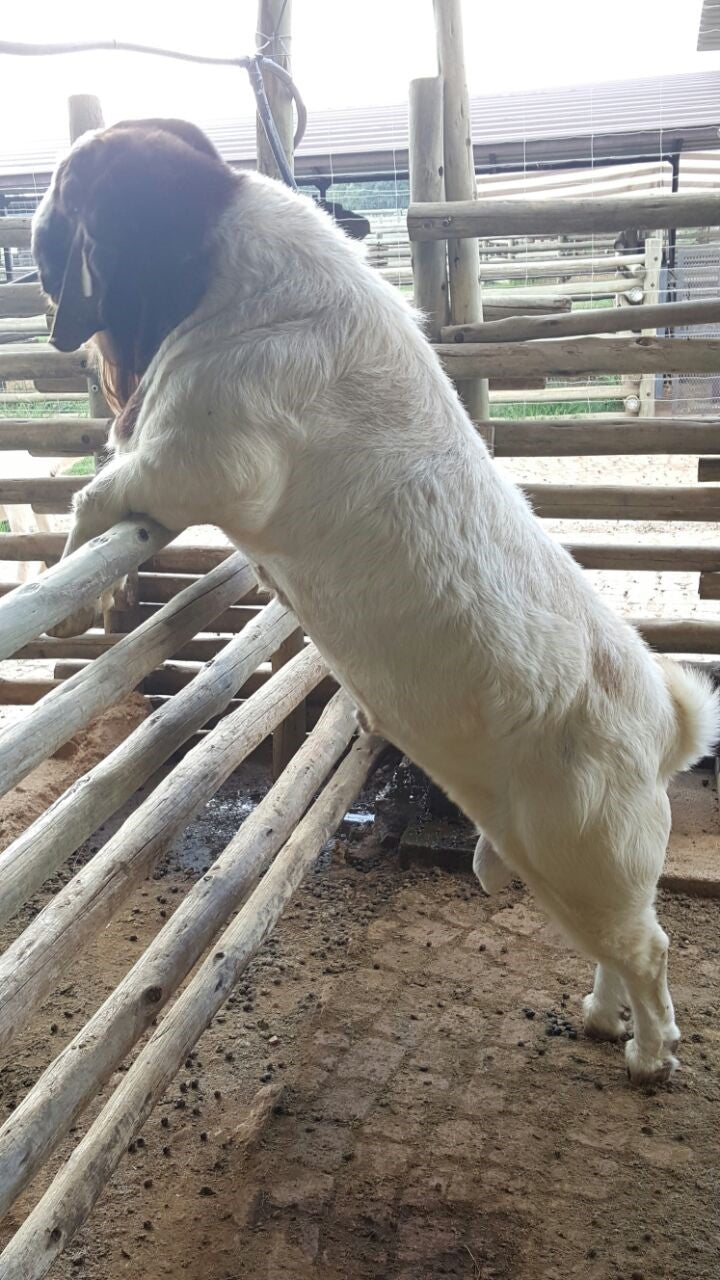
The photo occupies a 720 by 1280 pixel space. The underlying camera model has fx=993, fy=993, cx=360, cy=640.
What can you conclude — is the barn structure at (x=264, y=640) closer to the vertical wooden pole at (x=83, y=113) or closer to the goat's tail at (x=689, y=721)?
the vertical wooden pole at (x=83, y=113)

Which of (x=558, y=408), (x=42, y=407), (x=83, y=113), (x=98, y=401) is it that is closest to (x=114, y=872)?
(x=98, y=401)

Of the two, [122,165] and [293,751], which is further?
[293,751]

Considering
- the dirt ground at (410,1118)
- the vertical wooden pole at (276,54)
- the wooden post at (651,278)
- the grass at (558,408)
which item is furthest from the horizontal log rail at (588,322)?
the grass at (558,408)

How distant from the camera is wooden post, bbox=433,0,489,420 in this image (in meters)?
5.32

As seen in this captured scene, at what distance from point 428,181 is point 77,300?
10.4 feet

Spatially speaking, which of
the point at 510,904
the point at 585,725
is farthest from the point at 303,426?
the point at 510,904

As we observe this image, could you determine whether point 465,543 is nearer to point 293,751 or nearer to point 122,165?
point 122,165

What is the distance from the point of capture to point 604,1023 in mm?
3484

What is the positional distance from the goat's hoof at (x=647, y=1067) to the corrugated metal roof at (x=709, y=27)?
20.5ft

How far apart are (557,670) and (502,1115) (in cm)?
151

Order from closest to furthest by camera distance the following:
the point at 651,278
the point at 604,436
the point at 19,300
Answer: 1. the point at 604,436
2. the point at 19,300
3. the point at 651,278

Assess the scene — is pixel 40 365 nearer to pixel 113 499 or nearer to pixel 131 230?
pixel 131 230

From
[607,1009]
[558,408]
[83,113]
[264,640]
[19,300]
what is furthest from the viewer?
[558,408]

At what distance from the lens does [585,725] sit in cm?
271
